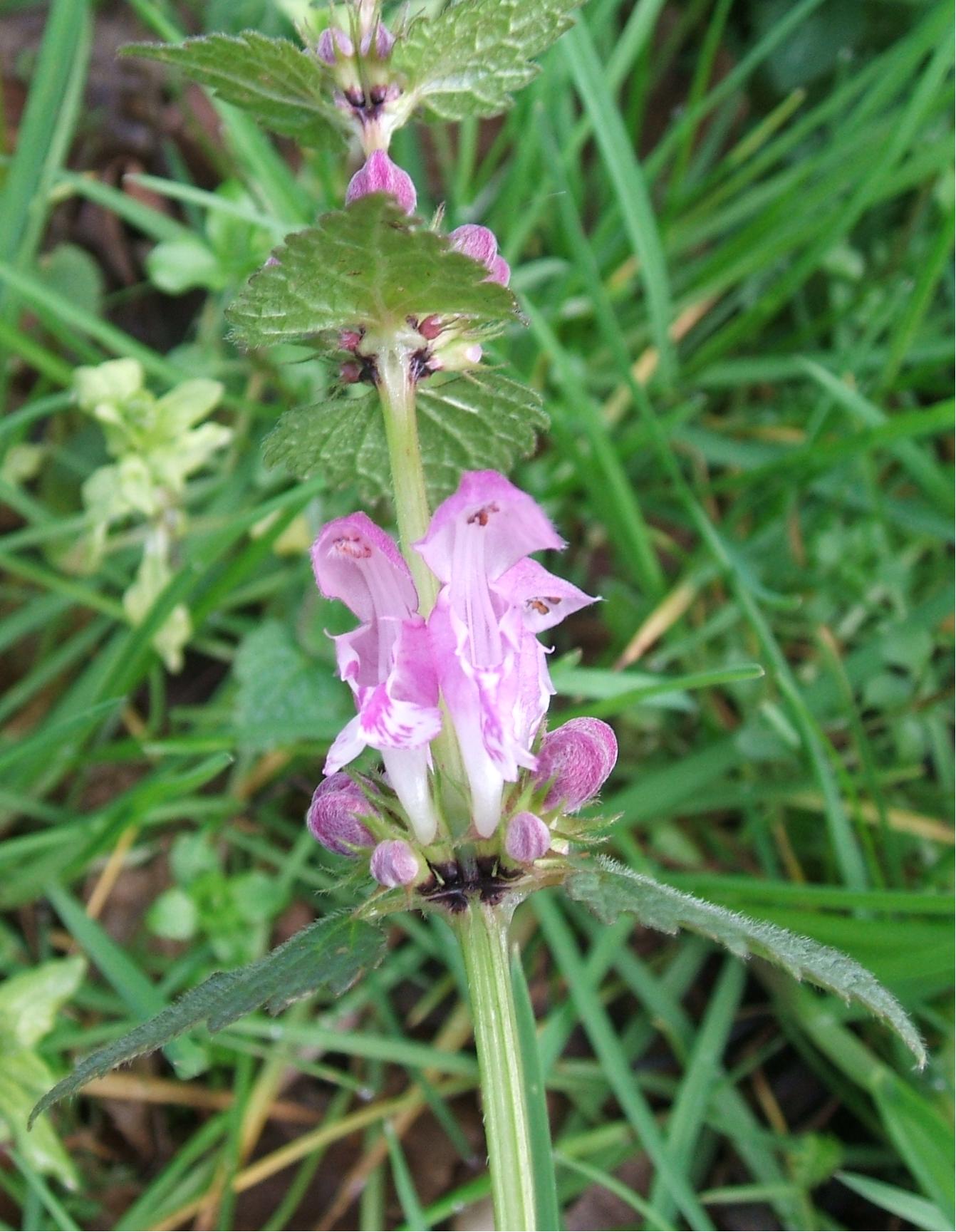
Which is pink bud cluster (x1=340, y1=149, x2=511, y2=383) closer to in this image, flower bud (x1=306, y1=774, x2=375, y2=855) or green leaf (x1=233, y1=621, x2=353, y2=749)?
flower bud (x1=306, y1=774, x2=375, y2=855)

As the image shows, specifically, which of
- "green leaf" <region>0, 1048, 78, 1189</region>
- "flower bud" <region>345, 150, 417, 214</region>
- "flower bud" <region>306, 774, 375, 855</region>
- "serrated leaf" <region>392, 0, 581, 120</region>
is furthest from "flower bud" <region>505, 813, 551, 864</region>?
"green leaf" <region>0, 1048, 78, 1189</region>

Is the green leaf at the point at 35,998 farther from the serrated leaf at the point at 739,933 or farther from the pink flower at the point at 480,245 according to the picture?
the pink flower at the point at 480,245

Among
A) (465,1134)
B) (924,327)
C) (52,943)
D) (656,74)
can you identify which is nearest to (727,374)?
(924,327)

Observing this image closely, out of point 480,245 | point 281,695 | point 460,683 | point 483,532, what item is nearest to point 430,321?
point 480,245

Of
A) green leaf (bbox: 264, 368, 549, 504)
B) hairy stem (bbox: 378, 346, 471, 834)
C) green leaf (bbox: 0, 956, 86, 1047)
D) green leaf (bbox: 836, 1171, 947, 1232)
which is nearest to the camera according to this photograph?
hairy stem (bbox: 378, 346, 471, 834)

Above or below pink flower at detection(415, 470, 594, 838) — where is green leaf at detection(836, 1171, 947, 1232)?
below

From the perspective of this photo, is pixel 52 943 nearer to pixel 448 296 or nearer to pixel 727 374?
pixel 448 296
